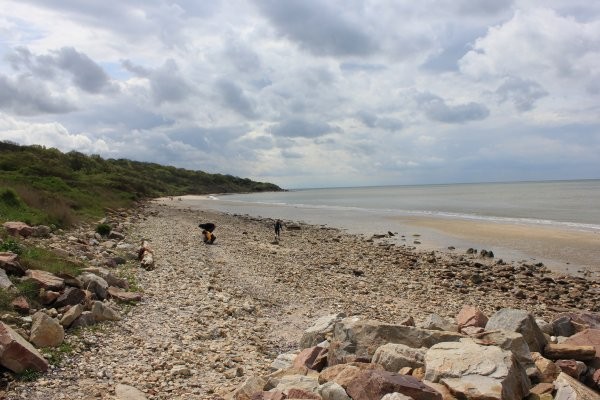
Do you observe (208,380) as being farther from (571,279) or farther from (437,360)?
(571,279)

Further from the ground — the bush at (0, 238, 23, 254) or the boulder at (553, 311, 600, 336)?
the bush at (0, 238, 23, 254)

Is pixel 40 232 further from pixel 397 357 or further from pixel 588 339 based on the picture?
pixel 588 339

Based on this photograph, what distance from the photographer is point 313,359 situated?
838cm

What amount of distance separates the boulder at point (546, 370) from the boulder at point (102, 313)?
8.67m

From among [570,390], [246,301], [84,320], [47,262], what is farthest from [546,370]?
[47,262]

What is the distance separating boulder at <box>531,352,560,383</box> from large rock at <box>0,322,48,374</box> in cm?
804

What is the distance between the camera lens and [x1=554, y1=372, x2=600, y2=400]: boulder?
6320 millimetres

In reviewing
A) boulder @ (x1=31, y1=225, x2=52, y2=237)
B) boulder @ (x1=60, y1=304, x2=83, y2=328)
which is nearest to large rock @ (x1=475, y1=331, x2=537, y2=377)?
boulder @ (x1=60, y1=304, x2=83, y2=328)

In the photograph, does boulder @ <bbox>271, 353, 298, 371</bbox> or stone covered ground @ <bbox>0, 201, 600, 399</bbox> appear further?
boulder @ <bbox>271, 353, 298, 371</bbox>

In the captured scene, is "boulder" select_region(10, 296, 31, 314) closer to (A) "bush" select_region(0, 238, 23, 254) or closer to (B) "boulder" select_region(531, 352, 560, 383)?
(A) "bush" select_region(0, 238, 23, 254)

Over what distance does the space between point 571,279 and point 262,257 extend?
584 inches

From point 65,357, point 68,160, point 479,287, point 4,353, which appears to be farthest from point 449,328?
point 68,160

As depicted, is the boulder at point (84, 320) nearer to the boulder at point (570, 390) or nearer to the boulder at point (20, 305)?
the boulder at point (20, 305)

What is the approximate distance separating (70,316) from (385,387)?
693cm
